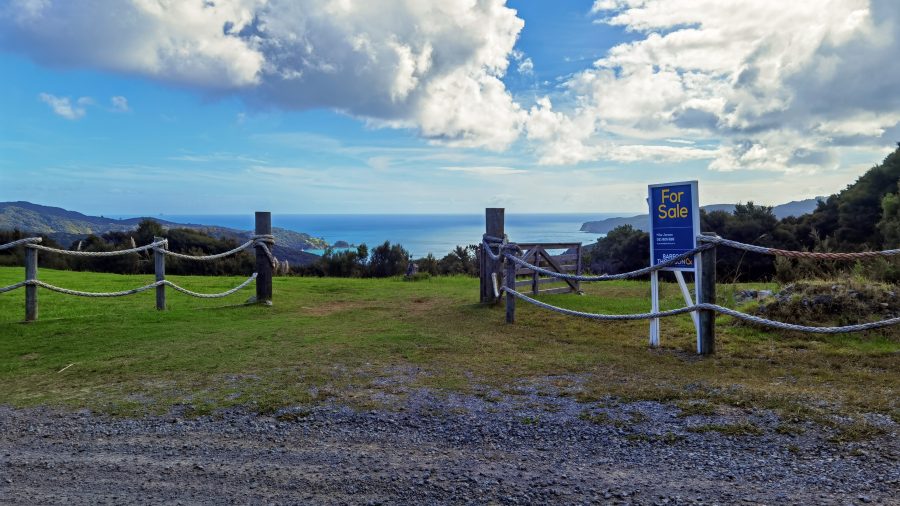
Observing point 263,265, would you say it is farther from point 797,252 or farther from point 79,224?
point 79,224

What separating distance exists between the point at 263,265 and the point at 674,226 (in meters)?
6.98

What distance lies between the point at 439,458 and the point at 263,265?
7850 millimetres

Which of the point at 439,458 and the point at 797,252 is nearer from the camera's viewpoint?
the point at 439,458

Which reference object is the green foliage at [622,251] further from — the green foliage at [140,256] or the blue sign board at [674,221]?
the blue sign board at [674,221]

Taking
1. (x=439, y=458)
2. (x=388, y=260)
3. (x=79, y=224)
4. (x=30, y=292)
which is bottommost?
(x=439, y=458)

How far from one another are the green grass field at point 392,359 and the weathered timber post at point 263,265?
49 cm

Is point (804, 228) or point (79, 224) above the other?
point (79, 224)

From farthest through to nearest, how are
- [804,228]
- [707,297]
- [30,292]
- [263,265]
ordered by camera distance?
[804,228]
[263,265]
[30,292]
[707,297]

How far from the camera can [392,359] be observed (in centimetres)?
630

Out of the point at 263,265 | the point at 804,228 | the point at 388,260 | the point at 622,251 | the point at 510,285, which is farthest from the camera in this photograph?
the point at 622,251

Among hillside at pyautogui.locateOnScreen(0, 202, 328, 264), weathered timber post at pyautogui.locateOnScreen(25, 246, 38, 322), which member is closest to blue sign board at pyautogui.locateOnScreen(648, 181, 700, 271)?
weathered timber post at pyautogui.locateOnScreen(25, 246, 38, 322)

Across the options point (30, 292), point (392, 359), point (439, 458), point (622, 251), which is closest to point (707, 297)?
point (392, 359)

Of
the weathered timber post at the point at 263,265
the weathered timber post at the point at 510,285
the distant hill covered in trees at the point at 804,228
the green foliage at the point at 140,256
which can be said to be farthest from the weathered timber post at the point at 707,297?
the green foliage at the point at 140,256

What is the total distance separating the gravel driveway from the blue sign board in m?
2.92
